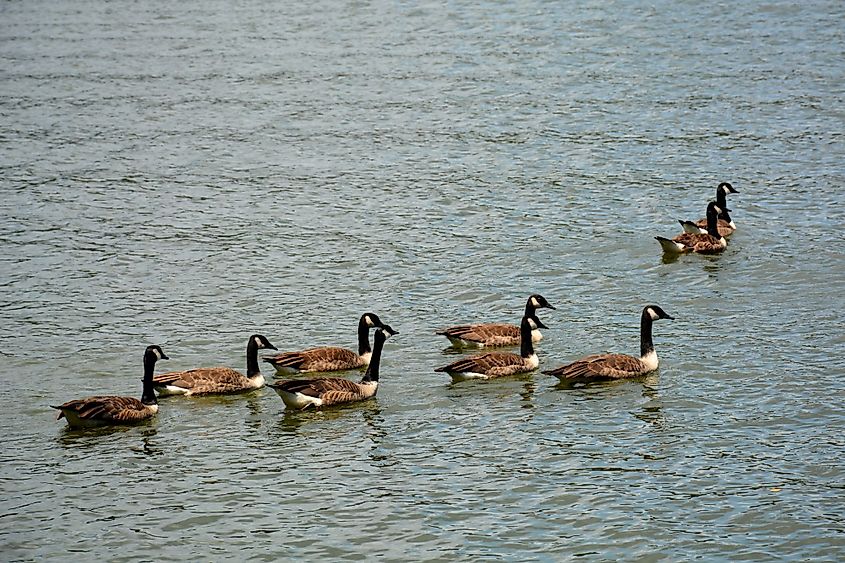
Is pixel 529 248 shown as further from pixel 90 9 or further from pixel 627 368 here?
pixel 90 9

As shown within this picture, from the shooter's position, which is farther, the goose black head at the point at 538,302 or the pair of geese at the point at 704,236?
the pair of geese at the point at 704,236

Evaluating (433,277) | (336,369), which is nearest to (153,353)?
(336,369)

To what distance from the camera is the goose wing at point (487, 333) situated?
19.7 meters

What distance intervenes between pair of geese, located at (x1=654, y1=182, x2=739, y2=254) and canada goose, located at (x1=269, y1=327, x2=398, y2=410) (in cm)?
746

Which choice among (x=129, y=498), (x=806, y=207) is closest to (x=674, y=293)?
(x=806, y=207)

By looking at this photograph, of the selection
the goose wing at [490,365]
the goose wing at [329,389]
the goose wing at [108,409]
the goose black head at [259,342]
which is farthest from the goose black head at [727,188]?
the goose wing at [108,409]

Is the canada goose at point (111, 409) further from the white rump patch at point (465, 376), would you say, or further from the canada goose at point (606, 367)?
the canada goose at point (606, 367)

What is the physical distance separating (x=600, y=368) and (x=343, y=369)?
11.9ft

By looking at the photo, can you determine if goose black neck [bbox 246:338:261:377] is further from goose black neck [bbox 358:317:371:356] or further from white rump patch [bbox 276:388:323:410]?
goose black neck [bbox 358:317:371:356]

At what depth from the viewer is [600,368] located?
1819cm

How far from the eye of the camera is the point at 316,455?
16172 mm

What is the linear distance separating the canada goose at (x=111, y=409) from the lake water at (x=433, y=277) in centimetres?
24

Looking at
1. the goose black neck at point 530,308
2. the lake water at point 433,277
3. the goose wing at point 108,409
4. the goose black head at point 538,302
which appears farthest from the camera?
the goose black head at point 538,302

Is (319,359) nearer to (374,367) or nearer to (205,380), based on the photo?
(374,367)
